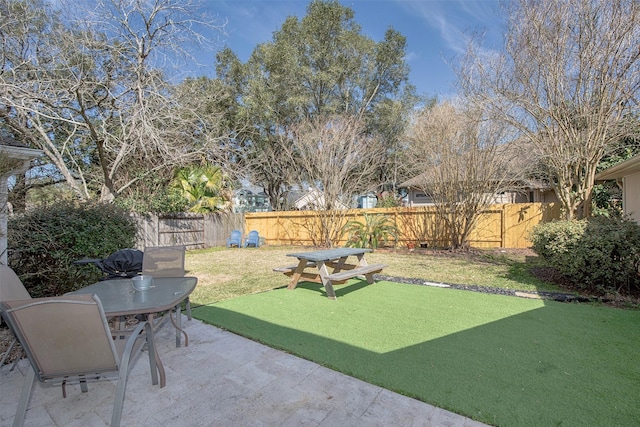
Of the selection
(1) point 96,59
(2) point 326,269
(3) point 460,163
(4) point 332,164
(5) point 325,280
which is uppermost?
(1) point 96,59

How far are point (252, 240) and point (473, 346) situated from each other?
11.6m

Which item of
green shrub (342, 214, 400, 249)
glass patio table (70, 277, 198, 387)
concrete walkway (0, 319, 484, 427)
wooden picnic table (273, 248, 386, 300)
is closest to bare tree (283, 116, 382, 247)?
green shrub (342, 214, 400, 249)

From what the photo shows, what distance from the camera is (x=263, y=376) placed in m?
2.75

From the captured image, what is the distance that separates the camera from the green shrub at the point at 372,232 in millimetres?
11727

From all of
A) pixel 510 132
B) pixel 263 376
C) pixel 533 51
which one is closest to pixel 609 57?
pixel 533 51

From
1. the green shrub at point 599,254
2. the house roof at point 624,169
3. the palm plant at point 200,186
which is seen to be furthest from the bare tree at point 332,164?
the green shrub at point 599,254

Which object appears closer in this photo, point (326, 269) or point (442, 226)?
point (326, 269)

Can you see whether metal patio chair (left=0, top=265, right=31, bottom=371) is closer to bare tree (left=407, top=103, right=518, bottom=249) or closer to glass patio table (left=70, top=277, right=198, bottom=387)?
glass patio table (left=70, top=277, right=198, bottom=387)

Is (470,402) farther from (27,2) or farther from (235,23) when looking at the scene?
(27,2)

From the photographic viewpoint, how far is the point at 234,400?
240cm

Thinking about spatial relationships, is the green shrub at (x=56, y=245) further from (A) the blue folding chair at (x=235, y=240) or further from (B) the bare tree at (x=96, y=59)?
(A) the blue folding chair at (x=235, y=240)

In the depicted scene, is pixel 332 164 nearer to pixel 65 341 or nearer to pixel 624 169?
pixel 624 169

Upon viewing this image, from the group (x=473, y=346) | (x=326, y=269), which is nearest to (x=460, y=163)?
(x=326, y=269)

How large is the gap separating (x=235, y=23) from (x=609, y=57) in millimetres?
8292
